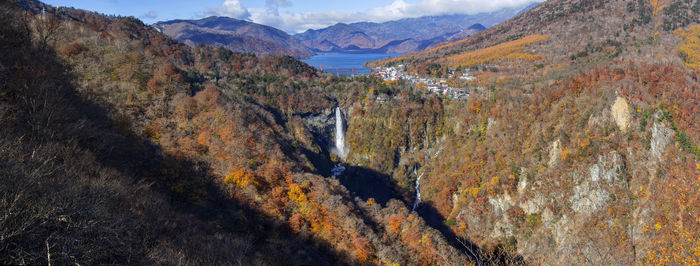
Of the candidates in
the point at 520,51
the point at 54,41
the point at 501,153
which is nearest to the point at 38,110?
the point at 54,41

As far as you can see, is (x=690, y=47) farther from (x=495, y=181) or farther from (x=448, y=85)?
(x=495, y=181)

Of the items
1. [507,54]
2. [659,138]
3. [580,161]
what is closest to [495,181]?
[580,161]

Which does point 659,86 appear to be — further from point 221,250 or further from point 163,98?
point 163,98

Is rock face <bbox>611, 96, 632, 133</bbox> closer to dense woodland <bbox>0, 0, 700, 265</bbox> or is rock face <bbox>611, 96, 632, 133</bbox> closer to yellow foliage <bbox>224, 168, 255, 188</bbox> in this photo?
dense woodland <bbox>0, 0, 700, 265</bbox>

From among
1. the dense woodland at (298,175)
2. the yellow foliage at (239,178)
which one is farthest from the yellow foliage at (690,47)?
the yellow foliage at (239,178)

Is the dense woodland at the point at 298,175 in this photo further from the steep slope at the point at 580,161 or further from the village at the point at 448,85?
the village at the point at 448,85
